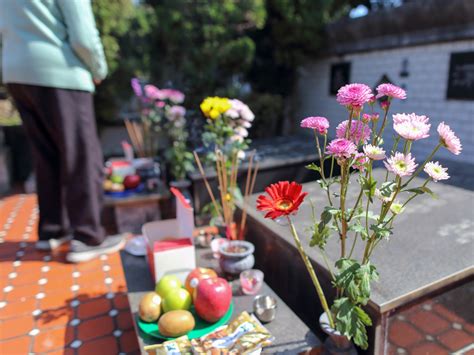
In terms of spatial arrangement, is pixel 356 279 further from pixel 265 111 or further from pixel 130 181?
pixel 265 111

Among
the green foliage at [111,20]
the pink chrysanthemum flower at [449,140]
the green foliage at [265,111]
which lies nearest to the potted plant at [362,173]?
the pink chrysanthemum flower at [449,140]

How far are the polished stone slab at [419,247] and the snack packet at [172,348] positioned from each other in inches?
22.8

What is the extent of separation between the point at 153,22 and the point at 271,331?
5039 mm

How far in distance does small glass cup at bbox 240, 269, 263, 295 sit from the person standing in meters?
1.35

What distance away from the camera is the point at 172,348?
1.18 metres

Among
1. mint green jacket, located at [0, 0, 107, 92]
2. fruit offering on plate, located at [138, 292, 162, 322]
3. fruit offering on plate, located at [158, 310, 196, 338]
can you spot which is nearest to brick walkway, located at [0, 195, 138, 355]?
fruit offering on plate, located at [138, 292, 162, 322]

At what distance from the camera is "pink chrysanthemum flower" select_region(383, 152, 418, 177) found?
2.83ft

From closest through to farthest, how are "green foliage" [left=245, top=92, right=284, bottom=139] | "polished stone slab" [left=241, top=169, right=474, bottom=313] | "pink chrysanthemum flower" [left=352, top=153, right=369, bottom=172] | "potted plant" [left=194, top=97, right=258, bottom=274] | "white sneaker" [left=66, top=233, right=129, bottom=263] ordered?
1. "pink chrysanthemum flower" [left=352, top=153, right=369, bottom=172]
2. "polished stone slab" [left=241, top=169, right=474, bottom=313]
3. "potted plant" [left=194, top=97, right=258, bottom=274]
4. "white sneaker" [left=66, top=233, right=129, bottom=263]
5. "green foliage" [left=245, top=92, right=284, bottom=139]

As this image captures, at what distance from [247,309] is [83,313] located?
1.05 metres

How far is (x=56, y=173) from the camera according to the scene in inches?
99.0

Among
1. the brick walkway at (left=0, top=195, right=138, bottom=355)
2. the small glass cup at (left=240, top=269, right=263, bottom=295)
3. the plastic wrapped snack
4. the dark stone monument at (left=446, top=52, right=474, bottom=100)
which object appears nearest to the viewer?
the plastic wrapped snack

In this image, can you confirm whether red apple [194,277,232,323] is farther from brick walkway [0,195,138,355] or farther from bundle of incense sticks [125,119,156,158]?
bundle of incense sticks [125,119,156,158]

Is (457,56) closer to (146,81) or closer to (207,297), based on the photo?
(207,297)

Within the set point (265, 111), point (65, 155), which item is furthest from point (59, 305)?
point (265, 111)
